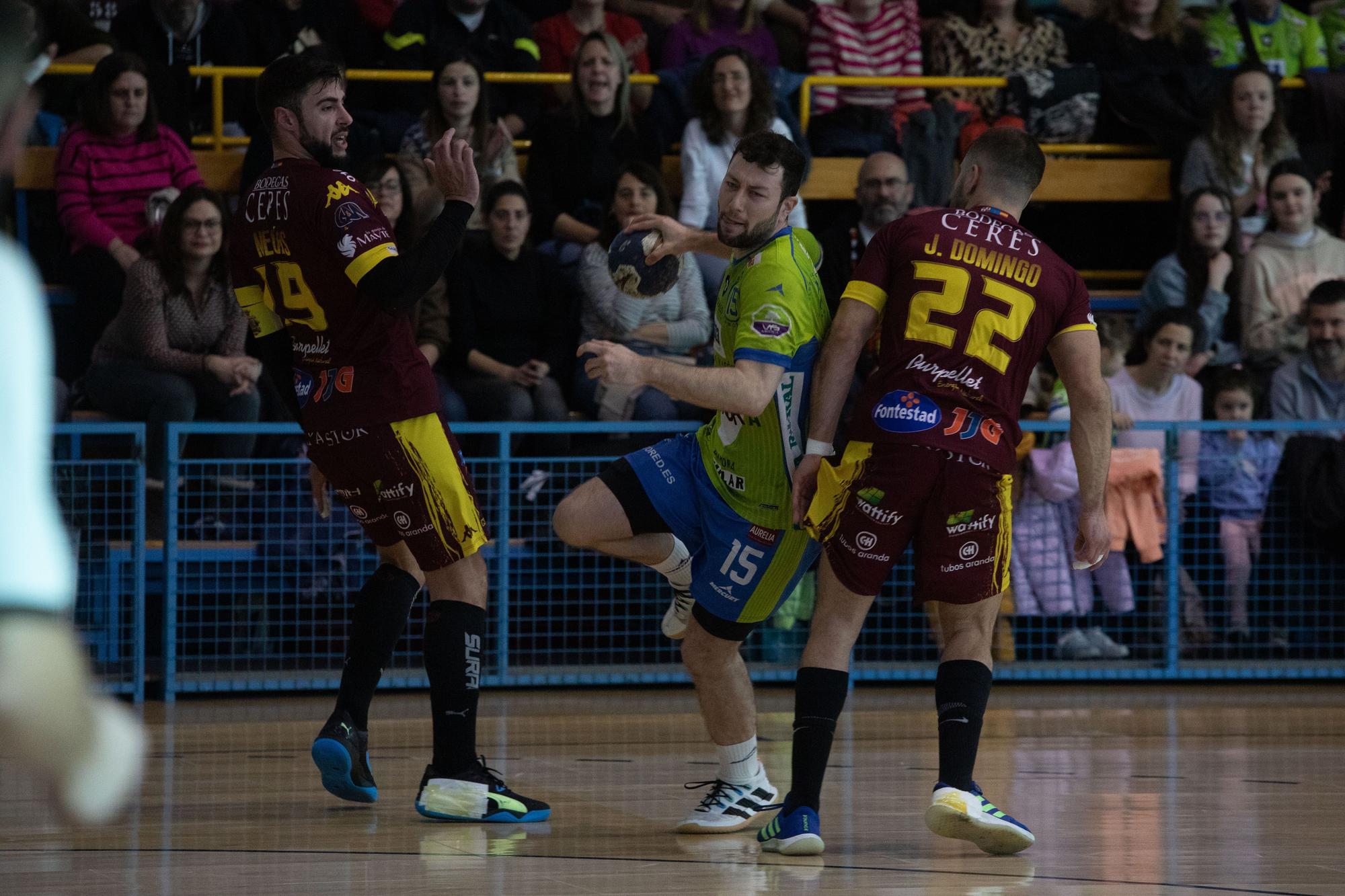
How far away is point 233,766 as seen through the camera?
19.9ft

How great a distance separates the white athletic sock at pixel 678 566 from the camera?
5238 mm

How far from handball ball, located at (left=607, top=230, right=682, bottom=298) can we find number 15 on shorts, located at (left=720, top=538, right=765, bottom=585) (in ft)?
2.72

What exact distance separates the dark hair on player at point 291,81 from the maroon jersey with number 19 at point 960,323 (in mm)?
1628

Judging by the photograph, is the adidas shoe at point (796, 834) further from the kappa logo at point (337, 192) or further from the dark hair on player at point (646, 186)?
the dark hair on player at point (646, 186)

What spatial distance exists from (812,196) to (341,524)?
11.2 ft

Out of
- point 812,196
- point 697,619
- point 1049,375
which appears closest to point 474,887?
point 697,619

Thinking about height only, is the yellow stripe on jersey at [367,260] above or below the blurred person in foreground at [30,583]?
above

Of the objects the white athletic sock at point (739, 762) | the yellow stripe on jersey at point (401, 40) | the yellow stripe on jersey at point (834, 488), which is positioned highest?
the yellow stripe on jersey at point (401, 40)

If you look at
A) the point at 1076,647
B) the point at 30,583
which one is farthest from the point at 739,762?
the point at 1076,647

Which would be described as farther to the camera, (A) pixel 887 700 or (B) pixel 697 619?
(A) pixel 887 700

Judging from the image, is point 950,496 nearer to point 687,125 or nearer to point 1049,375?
point 1049,375

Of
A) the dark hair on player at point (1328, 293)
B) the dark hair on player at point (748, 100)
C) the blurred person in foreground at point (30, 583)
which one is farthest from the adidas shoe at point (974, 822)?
the dark hair on player at point (748, 100)

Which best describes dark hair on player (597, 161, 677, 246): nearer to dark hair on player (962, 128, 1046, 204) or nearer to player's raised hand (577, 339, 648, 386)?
dark hair on player (962, 128, 1046, 204)

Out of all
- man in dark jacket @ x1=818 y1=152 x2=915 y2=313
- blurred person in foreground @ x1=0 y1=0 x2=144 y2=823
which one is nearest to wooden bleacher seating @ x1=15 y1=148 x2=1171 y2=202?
man in dark jacket @ x1=818 y1=152 x2=915 y2=313
